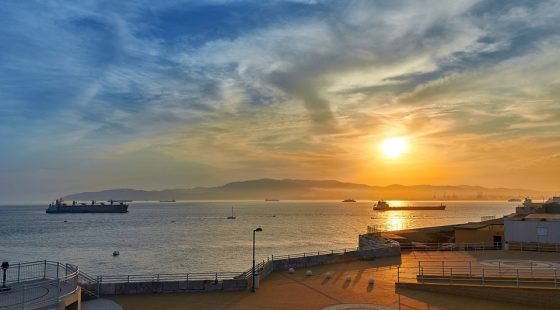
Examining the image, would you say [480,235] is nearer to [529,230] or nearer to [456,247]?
[456,247]

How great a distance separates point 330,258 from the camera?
37219mm

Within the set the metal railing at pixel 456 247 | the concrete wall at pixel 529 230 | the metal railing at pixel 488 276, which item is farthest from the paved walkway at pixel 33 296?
the concrete wall at pixel 529 230

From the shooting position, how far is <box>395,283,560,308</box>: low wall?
2358cm

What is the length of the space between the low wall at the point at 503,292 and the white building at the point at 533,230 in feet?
69.7

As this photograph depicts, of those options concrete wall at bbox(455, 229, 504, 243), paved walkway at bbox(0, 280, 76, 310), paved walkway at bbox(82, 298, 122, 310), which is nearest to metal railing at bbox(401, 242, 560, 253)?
concrete wall at bbox(455, 229, 504, 243)

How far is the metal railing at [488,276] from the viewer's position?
26031 mm

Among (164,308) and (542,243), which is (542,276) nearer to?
(542,243)

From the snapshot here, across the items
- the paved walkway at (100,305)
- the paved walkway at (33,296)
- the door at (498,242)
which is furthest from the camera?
the door at (498,242)

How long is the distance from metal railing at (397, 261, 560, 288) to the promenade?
1516 millimetres

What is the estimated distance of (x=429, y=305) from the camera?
24062 mm

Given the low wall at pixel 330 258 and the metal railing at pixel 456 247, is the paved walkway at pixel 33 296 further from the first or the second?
the metal railing at pixel 456 247

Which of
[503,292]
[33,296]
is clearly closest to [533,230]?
[503,292]

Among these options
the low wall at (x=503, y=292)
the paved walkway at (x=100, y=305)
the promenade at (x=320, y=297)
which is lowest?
the paved walkway at (x=100, y=305)

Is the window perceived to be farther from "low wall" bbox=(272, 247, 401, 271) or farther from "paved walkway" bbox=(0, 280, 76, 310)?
"paved walkway" bbox=(0, 280, 76, 310)
